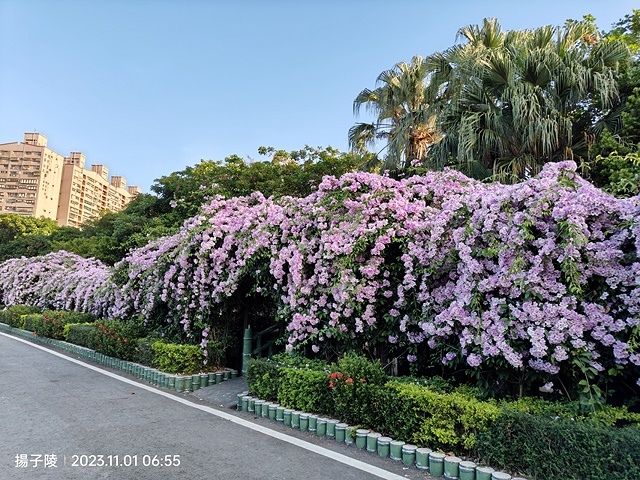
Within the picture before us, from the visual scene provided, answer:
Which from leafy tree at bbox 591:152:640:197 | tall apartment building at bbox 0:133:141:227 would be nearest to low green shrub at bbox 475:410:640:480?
leafy tree at bbox 591:152:640:197

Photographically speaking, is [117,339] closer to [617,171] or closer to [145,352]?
[145,352]

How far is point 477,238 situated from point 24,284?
19.1m

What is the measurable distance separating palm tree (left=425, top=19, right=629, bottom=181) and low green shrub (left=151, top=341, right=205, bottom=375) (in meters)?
6.26

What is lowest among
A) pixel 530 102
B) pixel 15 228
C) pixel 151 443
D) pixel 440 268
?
pixel 151 443

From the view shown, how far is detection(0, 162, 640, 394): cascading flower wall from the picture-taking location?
380 centimetres

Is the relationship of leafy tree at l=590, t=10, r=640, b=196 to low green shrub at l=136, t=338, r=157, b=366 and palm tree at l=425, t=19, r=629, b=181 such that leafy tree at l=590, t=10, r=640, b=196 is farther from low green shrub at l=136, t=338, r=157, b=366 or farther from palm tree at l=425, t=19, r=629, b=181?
low green shrub at l=136, t=338, r=157, b=366

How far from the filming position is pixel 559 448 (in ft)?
10.2

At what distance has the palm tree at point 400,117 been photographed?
11.5 m

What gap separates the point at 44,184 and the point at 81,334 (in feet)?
229

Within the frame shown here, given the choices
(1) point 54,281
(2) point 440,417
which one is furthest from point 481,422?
(1) point 54,281

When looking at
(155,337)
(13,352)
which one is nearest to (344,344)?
(155,337)

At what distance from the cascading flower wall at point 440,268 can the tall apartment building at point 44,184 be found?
62.5 metres

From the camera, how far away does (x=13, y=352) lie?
10.6m

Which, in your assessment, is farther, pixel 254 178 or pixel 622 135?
pixel 254 178
